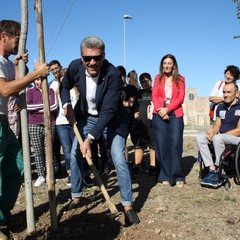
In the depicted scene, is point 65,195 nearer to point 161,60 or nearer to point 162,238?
point 162,238

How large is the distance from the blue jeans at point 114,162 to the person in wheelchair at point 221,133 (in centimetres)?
181

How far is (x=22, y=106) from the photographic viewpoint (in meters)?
3.22

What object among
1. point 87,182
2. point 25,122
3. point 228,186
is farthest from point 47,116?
point 228,186

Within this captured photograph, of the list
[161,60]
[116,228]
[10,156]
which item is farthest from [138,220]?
[161,60]

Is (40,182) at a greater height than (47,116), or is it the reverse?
(47,116)

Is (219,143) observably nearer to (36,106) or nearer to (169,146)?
(169,146)

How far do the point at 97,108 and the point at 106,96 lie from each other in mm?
263

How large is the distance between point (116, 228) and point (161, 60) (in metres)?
2.90

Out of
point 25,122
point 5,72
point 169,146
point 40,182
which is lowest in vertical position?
point 40,182

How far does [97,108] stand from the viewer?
12.7ft

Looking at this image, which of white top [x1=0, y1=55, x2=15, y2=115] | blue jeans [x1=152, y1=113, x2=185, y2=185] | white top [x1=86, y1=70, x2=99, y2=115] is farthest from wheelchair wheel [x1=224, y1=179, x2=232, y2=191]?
white top [x1=0, y1=55, x2=15, y2=115]

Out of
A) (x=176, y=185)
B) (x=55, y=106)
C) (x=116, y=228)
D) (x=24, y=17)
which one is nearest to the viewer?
(x=24, y=17)

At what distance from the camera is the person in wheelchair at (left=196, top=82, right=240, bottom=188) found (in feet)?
16.6

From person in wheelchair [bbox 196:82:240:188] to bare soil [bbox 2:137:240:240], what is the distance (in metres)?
0.26
